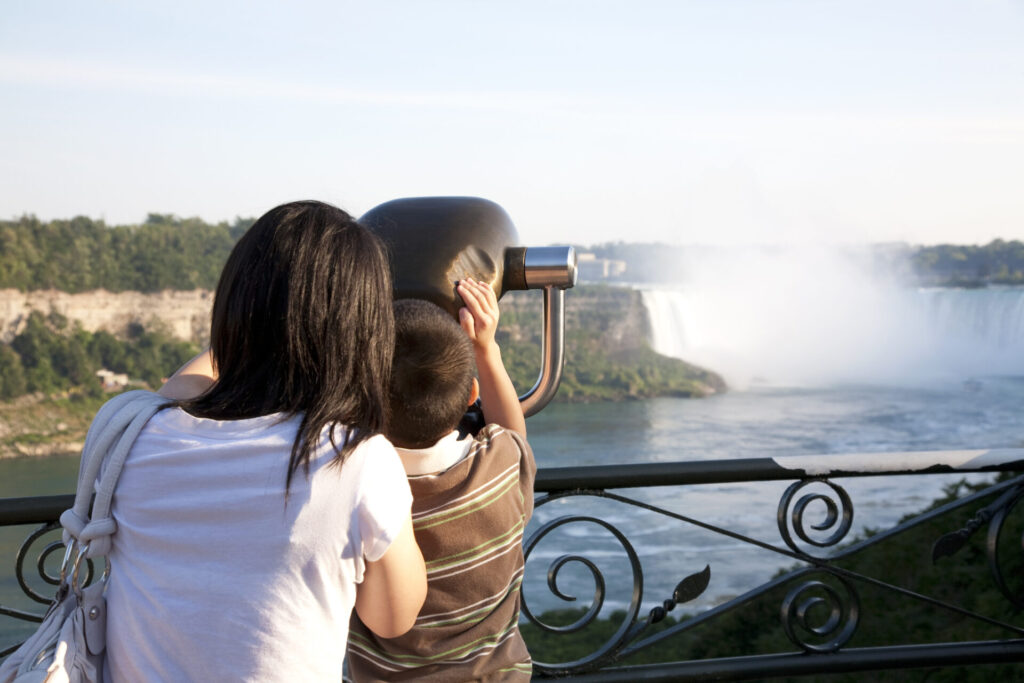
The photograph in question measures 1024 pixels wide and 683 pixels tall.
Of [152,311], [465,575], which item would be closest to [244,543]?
Result: [465,575]

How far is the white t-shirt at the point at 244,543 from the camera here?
2.86ft

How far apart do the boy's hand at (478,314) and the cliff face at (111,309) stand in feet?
127

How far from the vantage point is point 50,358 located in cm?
3738

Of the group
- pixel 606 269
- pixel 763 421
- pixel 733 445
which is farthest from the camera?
pixel 763 421

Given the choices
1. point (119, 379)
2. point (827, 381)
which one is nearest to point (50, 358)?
point (119, 379)

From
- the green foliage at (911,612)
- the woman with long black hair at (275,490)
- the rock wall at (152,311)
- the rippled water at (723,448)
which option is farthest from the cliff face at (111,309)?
the woman with long black hair at (275,490)

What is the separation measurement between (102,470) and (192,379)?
163mm

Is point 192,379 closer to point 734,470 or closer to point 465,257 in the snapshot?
point 465,257

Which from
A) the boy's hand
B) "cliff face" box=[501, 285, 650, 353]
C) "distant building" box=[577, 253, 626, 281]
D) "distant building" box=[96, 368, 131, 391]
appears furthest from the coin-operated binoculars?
"cliff face" box=[501, 285, 650, 353]

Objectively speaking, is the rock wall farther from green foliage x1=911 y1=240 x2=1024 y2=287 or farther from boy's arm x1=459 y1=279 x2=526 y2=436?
boy's arm x1=459 y1=279 x2=526 y2=436

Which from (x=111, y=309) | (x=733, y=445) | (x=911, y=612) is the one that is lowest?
(x=733, y=445)

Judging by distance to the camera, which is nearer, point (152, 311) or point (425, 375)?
point (425, 375)

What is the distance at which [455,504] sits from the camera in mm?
1067

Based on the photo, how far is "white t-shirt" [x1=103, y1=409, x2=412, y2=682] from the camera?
873 millimetres
